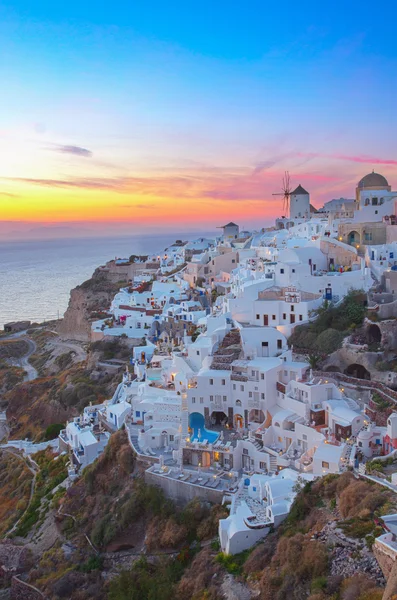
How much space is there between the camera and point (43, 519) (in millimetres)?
20719

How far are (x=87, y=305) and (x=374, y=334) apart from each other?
32.6 meters

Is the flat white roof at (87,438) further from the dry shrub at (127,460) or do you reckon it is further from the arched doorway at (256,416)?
the arched doorway at (256,416)

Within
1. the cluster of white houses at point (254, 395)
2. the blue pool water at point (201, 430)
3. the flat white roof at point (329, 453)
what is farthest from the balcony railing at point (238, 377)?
the flat white roof at point (329, 453)

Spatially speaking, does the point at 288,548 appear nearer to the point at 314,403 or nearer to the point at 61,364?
the point at 314,403

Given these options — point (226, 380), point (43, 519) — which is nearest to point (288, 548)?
point (226, 380)

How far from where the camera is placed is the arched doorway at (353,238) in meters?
33.0


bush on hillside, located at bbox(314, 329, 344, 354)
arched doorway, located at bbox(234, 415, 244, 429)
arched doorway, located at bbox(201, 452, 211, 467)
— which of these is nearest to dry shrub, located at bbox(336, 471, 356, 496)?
arched doorway, located at bbox(201, 452, 211, 467)

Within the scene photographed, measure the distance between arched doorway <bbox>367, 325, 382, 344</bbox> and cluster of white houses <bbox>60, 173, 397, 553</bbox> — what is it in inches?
108

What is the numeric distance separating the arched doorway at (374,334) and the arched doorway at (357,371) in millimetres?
1605

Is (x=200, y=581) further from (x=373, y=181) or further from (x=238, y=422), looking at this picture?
(x=373, y=181)

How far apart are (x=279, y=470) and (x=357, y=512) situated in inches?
215

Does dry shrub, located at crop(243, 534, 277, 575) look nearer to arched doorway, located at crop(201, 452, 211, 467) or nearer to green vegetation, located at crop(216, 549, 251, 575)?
green vegetation, located at crop(216, 549, 251, 575)

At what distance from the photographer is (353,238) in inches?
1310

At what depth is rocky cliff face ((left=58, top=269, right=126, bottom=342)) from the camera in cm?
4834
